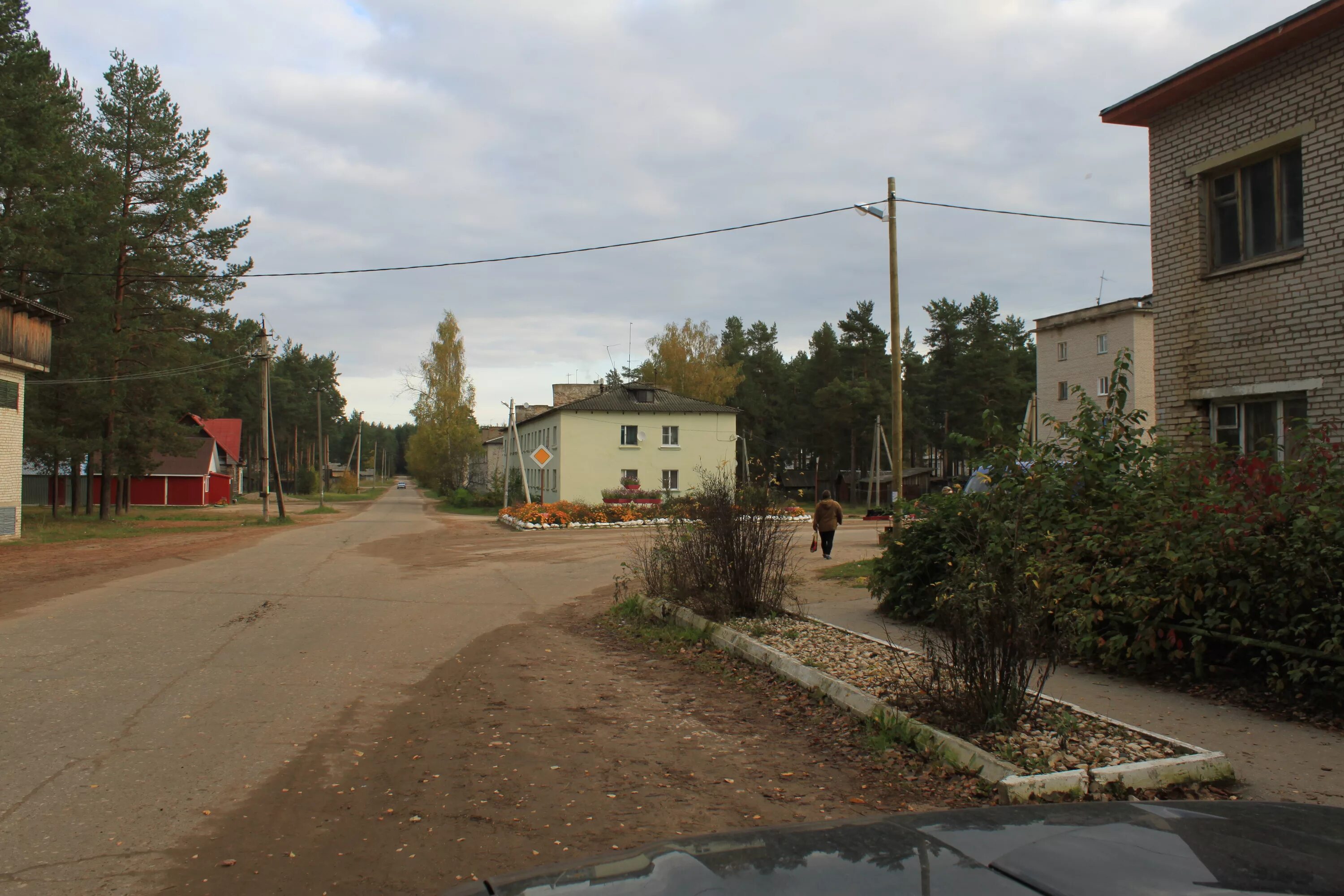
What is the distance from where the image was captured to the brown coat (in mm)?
20156

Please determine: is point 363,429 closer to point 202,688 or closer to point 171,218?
point 171,218

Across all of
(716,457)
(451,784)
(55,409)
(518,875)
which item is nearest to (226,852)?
(451,784)

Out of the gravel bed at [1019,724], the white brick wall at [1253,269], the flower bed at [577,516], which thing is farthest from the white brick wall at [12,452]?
the white brick wall at [1253,269]

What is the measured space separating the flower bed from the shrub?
21.8 m

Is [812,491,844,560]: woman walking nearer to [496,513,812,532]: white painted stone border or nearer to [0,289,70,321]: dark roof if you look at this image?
[496,513,812,532]: white painted stone border

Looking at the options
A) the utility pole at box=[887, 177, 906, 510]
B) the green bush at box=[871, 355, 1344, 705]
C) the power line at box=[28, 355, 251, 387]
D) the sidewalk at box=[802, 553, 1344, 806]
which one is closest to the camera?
the sidewalk at box=[802, 553, 1344, 806]

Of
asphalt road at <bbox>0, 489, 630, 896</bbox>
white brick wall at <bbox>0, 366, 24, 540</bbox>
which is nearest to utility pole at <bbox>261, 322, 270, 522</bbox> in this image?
white brick wall at <bbox>0, 366, 24, 540</bbox>

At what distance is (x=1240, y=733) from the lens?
5.79 metres

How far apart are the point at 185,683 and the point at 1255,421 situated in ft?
42.4

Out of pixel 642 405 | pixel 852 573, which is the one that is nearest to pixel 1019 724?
pixel 852 573

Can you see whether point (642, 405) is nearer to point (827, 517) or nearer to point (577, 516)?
point (577, 516)

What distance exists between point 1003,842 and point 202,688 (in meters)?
7.31

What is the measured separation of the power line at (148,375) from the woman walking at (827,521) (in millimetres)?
28670

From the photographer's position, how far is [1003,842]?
6.44 feet
